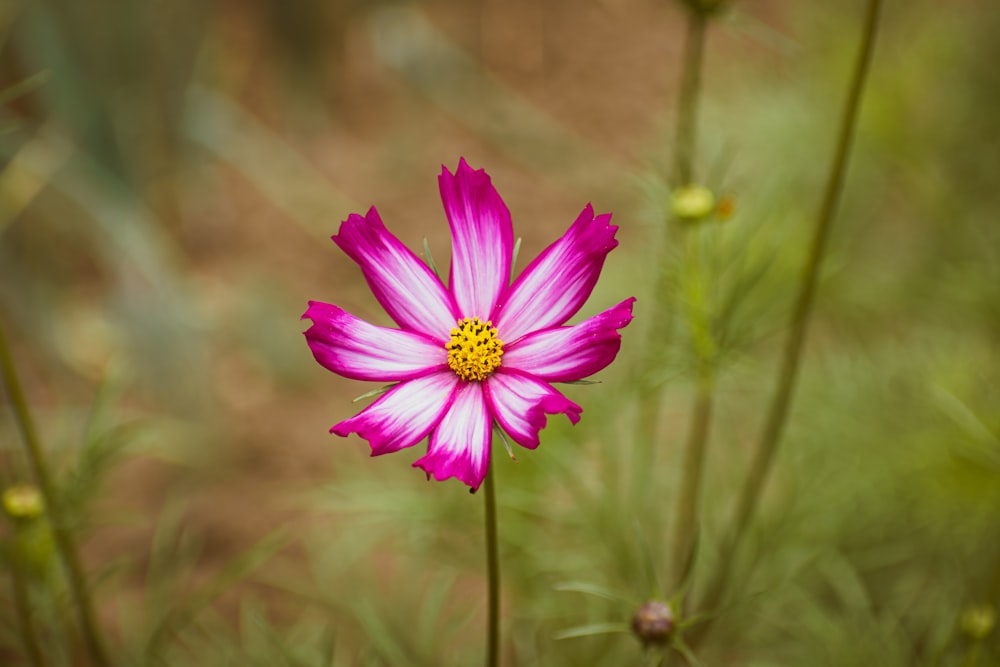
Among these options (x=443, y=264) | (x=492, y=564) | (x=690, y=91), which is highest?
(x=443, y=264)

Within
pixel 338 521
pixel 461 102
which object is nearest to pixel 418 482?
pixel 338 521

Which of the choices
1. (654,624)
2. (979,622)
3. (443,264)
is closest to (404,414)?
(654,624)

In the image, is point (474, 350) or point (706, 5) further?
point (706, 5)

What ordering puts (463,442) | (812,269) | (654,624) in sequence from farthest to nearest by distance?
(812,269)
(654,624)
(463,442)

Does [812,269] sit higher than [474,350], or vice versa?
[812,269]

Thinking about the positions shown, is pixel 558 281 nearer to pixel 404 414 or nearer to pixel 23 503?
pixel 404 414

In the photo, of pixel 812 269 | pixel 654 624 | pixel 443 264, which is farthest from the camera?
pixel 443 264
